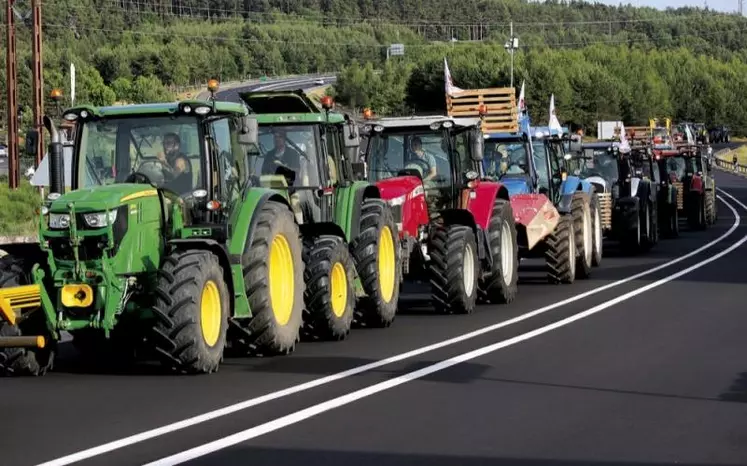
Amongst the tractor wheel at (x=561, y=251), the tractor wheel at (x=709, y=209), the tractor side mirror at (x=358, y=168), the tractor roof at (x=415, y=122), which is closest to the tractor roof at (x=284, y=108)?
the tractor side mirror at (x=358, y=168)

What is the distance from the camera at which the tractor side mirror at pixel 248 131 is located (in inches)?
562

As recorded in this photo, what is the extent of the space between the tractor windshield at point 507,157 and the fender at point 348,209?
7784mm

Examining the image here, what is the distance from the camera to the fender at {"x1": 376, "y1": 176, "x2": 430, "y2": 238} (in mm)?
18812

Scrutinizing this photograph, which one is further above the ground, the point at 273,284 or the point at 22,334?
the point at 273,284

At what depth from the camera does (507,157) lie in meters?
24.8

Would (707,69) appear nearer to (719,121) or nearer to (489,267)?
(719,121)

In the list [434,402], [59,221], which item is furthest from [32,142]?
[434,402]

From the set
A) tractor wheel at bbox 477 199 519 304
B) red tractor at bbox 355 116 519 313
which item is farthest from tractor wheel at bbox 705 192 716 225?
red tractor at bbox 355 116 519 313

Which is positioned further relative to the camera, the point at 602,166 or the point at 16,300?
the point at 602,166

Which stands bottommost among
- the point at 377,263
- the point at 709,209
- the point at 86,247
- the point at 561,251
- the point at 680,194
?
the point at 709,209

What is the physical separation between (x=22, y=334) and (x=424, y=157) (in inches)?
321

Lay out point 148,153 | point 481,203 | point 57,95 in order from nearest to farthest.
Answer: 1. point 148,153
2. point 57,95
3. point 481,203

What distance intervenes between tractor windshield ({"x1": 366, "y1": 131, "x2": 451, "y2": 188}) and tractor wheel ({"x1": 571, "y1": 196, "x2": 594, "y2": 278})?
587 centimetres

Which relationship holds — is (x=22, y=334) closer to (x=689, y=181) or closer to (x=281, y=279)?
(x=281, y=279)
